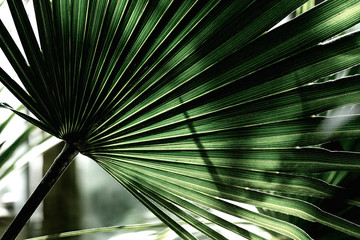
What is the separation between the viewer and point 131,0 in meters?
0.52

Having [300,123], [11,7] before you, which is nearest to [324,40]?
[300,123]

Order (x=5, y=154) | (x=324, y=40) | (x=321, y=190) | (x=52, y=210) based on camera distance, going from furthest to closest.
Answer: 1. (x=52, y=210)
2. (x=5, y=154)
3. (x=321, y=190)
4. (x=324, y=40)

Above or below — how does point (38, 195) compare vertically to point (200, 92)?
below

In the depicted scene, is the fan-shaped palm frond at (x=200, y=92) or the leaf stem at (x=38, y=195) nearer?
the fan-shaped palm frond at (x=200, y=92)

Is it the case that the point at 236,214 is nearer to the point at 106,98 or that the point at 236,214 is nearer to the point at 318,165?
the point at 318,165

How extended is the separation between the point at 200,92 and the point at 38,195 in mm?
351

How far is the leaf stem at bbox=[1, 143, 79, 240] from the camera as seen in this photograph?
0.59 metres

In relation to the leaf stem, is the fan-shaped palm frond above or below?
above

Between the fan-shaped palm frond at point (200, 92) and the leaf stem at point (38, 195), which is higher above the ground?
the fan-shaped palm frond at point (200, 92)

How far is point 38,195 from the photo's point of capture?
0.62m

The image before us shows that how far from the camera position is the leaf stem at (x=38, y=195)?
59 cm

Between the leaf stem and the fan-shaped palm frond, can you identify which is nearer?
the fan-shaped palm frond

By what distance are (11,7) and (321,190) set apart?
0.61 m

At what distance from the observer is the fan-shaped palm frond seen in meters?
0.49
